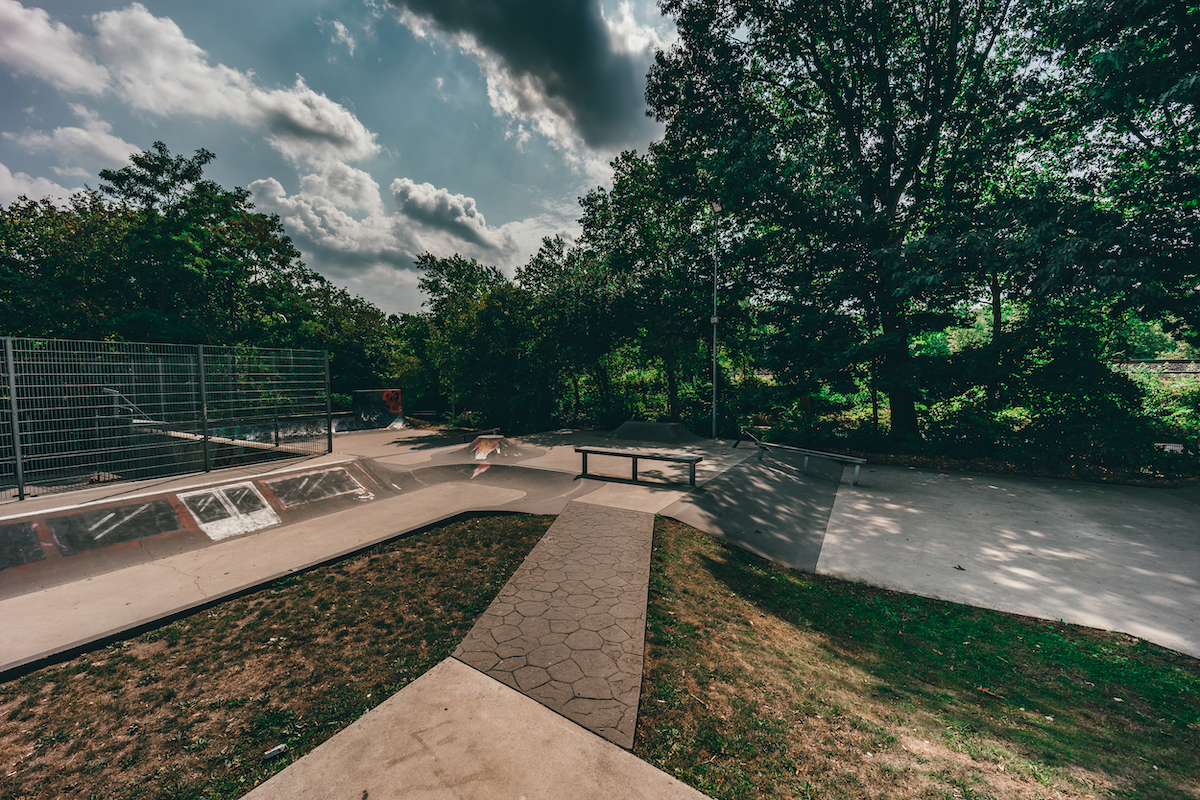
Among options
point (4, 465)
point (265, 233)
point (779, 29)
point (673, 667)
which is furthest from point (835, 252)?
point (265, 233)

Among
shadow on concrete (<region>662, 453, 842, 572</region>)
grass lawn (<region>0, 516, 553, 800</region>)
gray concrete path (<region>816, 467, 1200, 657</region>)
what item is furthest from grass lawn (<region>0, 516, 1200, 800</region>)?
shadow on concrete (<region>662, 453, 842, 572</region>)

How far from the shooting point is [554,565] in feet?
16.1

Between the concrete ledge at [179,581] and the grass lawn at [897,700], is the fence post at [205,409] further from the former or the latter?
the grass lawn at [897,700]

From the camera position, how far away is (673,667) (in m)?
3.30

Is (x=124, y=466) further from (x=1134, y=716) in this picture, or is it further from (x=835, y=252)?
(x=835, y=252)

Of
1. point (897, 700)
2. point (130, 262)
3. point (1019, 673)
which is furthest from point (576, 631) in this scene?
point (130, 262)

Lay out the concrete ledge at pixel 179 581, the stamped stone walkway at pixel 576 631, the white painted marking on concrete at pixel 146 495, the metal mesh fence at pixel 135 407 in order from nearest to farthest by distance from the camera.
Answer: the stamped stone walkway at pixel 576 631 < the concrete ledge at pixel 179 581 < the white painted marking on concrete at pixel 146 495 < the metal mesh fence at pixel 135 407

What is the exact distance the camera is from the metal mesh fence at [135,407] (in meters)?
6.03

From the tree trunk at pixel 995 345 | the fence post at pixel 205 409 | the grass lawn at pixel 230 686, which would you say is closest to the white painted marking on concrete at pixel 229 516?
the fence post at pixel 205 409

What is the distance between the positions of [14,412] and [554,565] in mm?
8061

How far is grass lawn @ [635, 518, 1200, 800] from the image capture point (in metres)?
2.43

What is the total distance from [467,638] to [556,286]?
1502 cm

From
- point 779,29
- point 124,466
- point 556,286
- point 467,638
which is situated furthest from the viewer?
point 556,286

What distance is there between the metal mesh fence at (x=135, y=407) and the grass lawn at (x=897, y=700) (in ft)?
28.0
